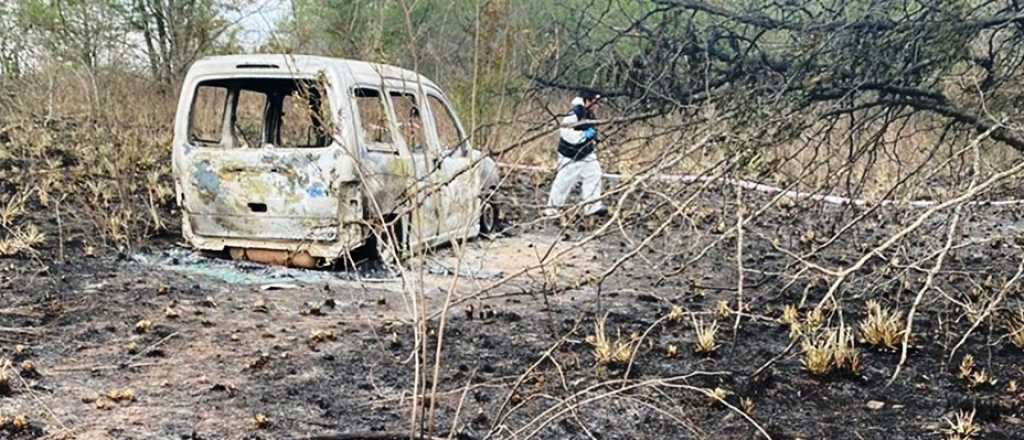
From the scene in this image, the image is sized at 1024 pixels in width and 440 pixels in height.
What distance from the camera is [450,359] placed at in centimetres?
524

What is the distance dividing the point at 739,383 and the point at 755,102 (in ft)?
4.79

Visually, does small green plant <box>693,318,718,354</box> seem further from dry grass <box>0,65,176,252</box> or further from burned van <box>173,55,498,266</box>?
dry grass <box>0,65,176,252</box>

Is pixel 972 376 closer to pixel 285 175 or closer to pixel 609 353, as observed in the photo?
pixel 609 353

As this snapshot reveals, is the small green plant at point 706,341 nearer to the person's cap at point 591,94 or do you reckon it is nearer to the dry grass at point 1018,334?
the person's cap at point 591,94

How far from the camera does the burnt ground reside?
13.5 ft

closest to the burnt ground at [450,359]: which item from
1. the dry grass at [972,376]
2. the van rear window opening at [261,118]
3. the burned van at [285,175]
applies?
the dry grass at [972,376]

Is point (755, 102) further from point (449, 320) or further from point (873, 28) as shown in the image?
point (449, 320)

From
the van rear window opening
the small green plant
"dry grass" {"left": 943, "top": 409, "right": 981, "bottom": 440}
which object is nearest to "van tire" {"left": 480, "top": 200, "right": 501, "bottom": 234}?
the van rear window opening

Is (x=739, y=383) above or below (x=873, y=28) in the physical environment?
below

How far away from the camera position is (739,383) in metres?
4.78

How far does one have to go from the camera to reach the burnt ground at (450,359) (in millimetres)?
4102

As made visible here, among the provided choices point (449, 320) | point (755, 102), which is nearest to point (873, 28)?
point (755, 102)

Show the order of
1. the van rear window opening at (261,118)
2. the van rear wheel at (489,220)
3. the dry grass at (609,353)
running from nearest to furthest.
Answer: the dry grass at (609,353) < the van rear window opening at (261,118) < the van rear wheel at (489,220)

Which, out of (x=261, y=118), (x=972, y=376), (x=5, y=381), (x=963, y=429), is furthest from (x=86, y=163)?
(x=963, y=429)
